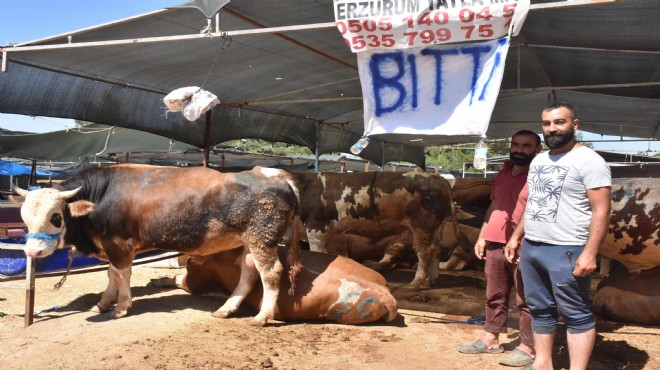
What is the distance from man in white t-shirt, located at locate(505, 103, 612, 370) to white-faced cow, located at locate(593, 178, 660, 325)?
2405 millimetres

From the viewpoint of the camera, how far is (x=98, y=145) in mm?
13211

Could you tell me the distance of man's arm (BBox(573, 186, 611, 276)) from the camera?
342 cm

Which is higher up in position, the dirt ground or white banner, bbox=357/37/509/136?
white banner, bbox=357/37/509/136

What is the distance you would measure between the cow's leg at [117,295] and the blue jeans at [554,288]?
4.02 metres

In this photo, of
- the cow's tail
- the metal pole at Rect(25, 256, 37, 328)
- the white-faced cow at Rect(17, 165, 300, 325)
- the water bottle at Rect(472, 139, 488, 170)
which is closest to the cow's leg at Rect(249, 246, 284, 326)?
the white-faced cow at Rect(17, 165, 300, 325)

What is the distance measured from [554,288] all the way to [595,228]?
1.72 ft

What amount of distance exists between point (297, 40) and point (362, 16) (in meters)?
1.79

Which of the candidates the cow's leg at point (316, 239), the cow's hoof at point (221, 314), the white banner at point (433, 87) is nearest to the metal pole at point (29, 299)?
the cow's hoof at point (221, 314)

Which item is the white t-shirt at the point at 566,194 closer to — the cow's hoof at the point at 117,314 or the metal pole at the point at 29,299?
the cow's hoof at the point at 117,314

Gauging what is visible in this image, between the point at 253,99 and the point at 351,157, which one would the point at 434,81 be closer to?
the point at 253,99

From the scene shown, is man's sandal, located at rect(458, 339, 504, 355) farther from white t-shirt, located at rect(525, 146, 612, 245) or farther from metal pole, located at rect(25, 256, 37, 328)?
metal pole, located at rect(25, 256, 37, 328)

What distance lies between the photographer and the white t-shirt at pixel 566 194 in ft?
11.5

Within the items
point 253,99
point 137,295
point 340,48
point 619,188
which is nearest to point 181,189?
point 137,295

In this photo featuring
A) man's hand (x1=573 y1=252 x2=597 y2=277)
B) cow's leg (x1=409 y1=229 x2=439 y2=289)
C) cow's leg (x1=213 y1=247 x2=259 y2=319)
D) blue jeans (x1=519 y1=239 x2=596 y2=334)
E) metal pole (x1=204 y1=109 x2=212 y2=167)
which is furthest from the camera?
metal pole (x1=204 y1=109 x2=212 y2=167)
